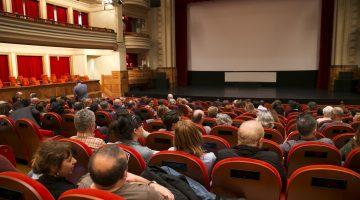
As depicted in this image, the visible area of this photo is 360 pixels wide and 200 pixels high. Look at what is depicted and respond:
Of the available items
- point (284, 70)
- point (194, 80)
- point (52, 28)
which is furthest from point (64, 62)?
point (284, 70)

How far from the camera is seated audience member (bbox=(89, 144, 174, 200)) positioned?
5.05 ft

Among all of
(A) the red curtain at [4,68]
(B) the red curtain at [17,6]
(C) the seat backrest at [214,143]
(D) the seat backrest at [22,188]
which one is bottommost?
(C) the seat backrest at [214,143]

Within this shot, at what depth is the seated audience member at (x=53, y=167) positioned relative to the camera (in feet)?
6.17

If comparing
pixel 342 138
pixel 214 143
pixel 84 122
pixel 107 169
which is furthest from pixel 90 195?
pixel 342 138

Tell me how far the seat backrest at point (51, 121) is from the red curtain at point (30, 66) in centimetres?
923

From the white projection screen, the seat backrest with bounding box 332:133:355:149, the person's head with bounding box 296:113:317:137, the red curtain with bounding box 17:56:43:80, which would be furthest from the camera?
the white projection screen

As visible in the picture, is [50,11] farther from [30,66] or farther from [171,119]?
[171,119]

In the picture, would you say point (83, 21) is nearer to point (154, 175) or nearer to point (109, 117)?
point (109, 117)

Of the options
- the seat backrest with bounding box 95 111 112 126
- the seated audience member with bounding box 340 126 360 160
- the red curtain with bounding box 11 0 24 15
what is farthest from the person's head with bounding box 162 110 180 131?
the red curtain with bounding box 11 0 24 15

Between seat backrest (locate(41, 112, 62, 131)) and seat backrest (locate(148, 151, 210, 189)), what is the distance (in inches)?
133

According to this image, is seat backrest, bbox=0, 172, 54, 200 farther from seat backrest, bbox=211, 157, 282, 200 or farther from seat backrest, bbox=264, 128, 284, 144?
seat backrest, bbox=264, 128, 284, 144

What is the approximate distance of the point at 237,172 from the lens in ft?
6.69

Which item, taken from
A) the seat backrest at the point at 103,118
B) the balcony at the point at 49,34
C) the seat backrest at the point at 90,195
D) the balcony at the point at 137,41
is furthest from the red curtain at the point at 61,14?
the seat backrest at the point at 90,195

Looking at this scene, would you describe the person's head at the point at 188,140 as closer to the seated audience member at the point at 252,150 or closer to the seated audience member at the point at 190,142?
the seated audience member at the point at 190,142
